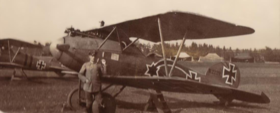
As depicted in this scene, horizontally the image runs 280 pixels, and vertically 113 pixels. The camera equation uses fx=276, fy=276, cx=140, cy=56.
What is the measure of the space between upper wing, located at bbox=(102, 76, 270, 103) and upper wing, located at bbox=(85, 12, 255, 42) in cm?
67

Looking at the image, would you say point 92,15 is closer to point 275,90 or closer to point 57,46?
point 57,46

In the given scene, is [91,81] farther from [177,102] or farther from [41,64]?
[41,64]

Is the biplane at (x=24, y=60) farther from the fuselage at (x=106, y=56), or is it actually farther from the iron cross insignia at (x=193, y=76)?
the iron cross insignia at (x=193, y=76)

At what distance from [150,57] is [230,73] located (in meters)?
1.20

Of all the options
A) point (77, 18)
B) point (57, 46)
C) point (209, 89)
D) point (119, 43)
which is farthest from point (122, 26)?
point (209, 89)

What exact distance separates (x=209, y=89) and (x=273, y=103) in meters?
1.23

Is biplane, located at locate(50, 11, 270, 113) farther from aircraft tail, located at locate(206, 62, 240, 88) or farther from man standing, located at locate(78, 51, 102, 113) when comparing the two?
man standing, located at locate(78, 51, 102, 113)

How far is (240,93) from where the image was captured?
3.29 metres

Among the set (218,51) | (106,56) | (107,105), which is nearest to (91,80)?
(107,105)

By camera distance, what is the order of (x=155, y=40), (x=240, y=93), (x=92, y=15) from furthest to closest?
(x=155, y=40), (x=92, y=15), (x=240, y=93)

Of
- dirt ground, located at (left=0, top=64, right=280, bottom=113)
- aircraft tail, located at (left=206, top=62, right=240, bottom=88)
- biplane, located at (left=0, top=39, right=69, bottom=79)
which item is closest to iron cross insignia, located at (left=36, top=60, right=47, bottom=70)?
biplane, located at (left=0, top=39, right=69, bottom=79)

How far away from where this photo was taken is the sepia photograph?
122 inches

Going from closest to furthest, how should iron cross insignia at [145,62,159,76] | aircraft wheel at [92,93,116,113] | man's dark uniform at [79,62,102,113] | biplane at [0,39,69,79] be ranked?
man's dark uniform at [79,62,102,113] < aircraft wheel at [92,93,116,113] < iron cross insignia at [145,62,159,76] < biplane at [0,39,69,79]

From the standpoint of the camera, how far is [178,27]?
12.1ft
